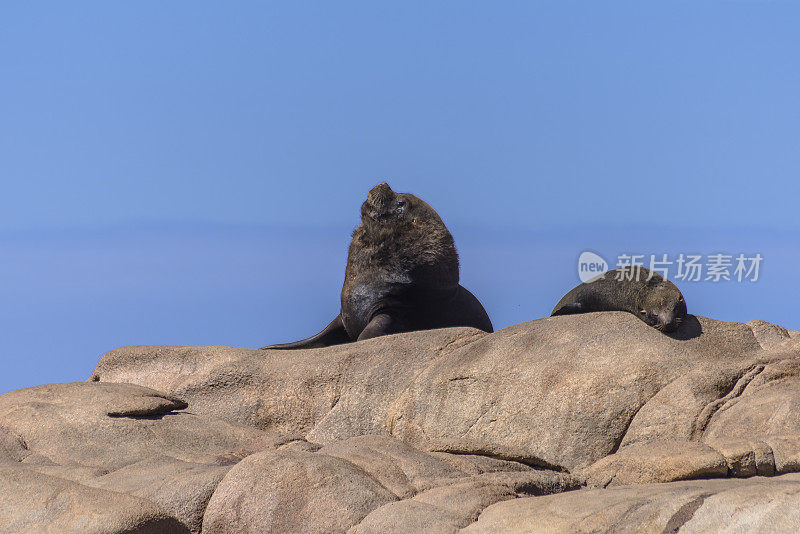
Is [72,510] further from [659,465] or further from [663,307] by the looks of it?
[663,307]

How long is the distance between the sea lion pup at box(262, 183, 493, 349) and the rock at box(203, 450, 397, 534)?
15.5ft

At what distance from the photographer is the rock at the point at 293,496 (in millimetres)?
4949

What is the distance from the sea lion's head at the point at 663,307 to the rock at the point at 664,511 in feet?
10.6

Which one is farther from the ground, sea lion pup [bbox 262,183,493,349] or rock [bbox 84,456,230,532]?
sea lion pup [bbox 262,183,493,349]

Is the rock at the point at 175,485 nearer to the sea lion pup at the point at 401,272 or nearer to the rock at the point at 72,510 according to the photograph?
the rock at the point at 72,510

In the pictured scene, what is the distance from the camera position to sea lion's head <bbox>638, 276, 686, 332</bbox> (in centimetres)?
776

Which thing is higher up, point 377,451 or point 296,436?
point 377,451

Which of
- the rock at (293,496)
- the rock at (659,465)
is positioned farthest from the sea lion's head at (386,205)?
the rock at (293,496)

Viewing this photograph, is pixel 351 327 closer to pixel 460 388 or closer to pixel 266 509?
pixel 460 388

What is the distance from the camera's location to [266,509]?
16.7ft

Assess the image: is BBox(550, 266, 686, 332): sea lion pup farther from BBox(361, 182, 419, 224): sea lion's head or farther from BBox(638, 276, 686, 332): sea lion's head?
BBox(361, 182, 419, 224): sea lion's head

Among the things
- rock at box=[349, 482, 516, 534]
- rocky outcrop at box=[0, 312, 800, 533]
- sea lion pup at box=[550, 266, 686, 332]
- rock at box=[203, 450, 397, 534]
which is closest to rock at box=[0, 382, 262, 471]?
rocky outcrop at box=[0, 312, 800, 533]

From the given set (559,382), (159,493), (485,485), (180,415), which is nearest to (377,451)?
(485,485)

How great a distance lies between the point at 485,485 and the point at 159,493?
1866 millimetres
